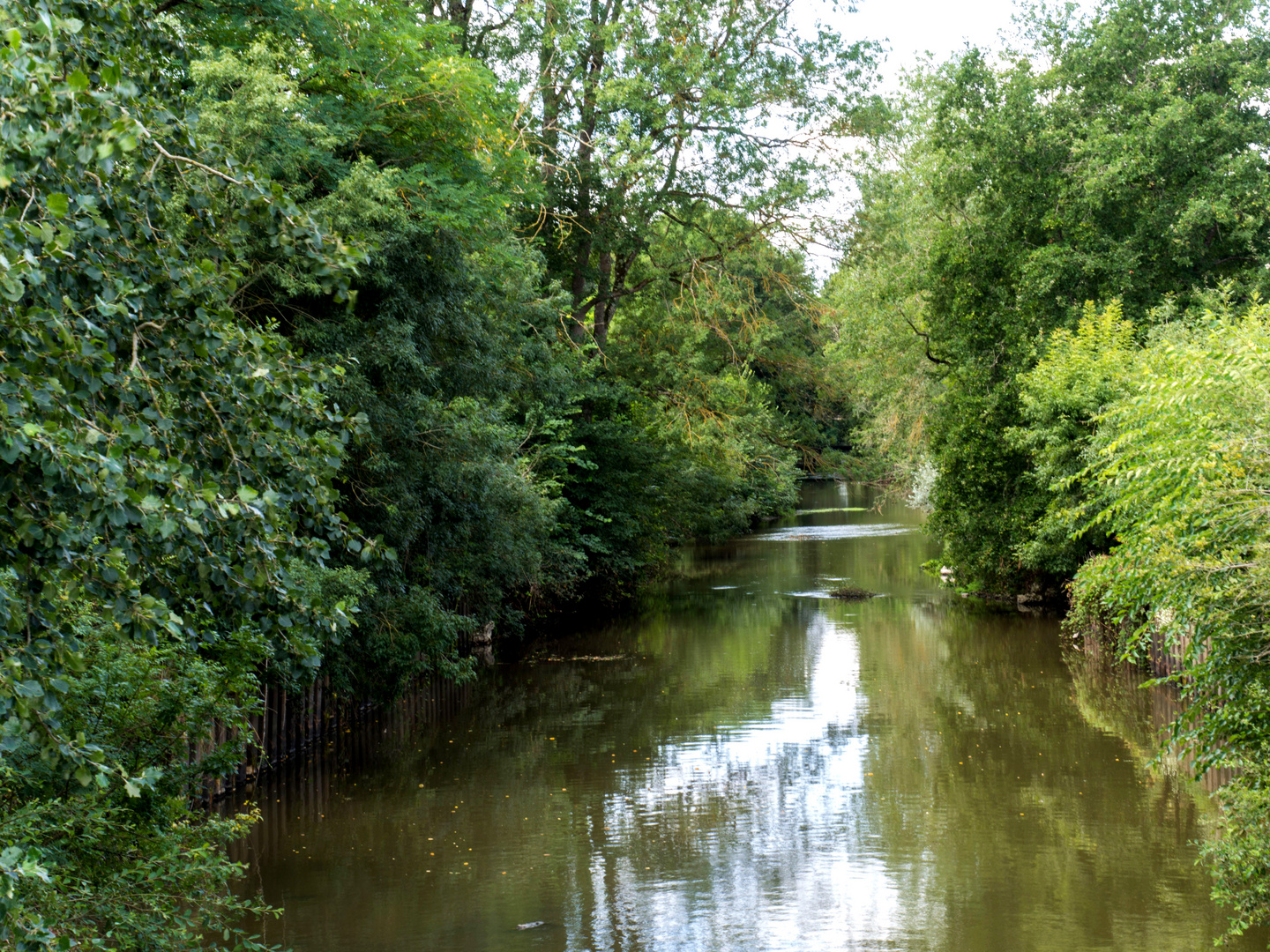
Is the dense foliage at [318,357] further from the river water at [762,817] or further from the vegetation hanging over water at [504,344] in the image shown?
the river water at [762,817]

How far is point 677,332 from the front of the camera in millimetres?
27078

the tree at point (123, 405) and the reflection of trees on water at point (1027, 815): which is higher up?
the tree at point (123, 405)

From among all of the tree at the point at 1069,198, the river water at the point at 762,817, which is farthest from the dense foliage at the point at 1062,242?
the river water at the point at 762,817

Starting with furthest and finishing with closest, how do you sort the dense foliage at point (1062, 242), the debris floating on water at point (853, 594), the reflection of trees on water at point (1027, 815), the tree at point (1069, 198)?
1. the debris floating on water at point (853, 594)
2. the tree at point (1069, 198)
3. the dense foliage at point (1062, 242)
4. the reflection of trees on water at point (1027, 815)

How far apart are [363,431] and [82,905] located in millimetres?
2762

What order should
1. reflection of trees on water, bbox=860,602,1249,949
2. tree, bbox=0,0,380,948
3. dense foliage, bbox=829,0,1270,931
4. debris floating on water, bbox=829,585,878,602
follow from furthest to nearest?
debris floating on water, bbox=829,585,878,602 → dense foliage, bbox=829,0,1270,931 → reflection of trees on water, bbox=860,602,1249,949 → tree, bbox=0,0,380,948

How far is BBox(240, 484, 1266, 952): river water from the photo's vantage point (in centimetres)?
819

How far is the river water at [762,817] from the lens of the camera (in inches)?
322

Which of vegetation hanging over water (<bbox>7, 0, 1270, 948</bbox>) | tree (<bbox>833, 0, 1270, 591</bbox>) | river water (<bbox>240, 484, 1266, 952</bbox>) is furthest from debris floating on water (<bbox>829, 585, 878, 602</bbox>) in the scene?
river water (<bbox>240, 484, 1266, 952</bbox>)

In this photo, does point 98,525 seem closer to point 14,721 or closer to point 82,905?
point 14,721

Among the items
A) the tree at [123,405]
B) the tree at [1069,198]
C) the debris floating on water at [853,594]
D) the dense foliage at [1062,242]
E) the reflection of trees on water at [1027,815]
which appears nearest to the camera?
the tree at [123,405]

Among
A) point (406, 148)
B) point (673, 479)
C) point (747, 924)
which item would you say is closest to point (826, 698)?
point (747, 924)

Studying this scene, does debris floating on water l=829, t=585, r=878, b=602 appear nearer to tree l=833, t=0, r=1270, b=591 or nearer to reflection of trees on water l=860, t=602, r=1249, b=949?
tree l=833, t=0, r=1270, b=591

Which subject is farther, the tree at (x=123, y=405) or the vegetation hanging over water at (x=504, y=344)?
the vegetation hanging over water at (x=504, y=344)
